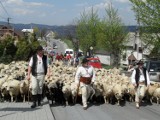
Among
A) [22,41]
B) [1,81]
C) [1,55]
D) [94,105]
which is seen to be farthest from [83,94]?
[22,41]

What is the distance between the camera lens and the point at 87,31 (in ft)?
244

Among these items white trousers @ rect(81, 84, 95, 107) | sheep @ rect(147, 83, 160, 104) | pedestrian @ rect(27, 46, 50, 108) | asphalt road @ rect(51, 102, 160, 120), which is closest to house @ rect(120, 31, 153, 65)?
sheep @ rect(147, 83, 160, 104)

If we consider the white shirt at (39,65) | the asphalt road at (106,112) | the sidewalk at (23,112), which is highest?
the white shirt at (39,65)

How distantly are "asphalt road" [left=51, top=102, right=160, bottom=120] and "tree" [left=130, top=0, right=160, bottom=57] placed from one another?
22651 mm

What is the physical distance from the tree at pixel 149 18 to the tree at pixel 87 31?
30476 millimetres

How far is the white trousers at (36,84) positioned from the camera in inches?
487

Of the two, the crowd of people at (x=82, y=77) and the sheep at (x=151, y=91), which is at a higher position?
the crowd of people at (x=82, y=77)

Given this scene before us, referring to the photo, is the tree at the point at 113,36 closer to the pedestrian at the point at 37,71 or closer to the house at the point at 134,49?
the house at the point at 134,49

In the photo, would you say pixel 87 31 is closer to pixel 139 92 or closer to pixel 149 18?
pixel 149 18

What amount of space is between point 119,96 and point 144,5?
23.8 meters

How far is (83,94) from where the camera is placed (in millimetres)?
12891

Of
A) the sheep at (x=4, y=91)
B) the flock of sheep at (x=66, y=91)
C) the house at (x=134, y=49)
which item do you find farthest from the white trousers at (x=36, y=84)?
the house at (x=134, y=49)

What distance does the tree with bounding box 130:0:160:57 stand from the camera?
3547 cm

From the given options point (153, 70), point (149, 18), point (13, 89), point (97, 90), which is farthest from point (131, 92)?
point (149, 18)
